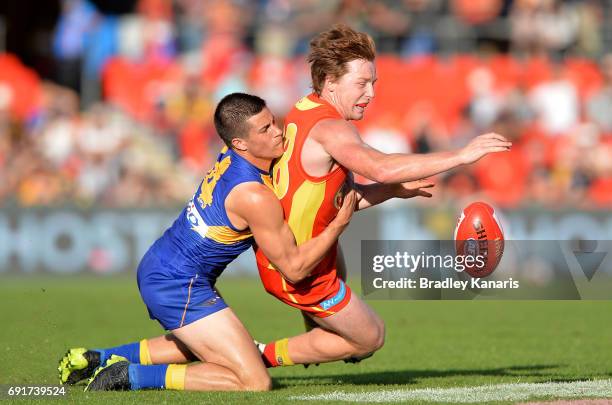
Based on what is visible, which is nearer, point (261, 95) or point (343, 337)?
point (343, 337)

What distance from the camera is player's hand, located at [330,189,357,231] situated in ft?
25.3

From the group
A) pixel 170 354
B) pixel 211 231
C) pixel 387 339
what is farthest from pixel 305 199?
pixel 387 339

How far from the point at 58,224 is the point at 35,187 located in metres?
1.30

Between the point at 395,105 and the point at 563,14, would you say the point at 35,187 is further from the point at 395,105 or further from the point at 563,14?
the point at 563,14

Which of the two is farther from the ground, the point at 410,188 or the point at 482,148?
the point at 482,148

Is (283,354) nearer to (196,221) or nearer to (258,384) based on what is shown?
(258,384)

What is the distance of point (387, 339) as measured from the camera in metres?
12.2

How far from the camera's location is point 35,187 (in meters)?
19.6

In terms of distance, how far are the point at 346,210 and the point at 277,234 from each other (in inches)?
22.0

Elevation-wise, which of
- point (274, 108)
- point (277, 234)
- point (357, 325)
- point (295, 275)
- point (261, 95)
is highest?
point (261, 95)

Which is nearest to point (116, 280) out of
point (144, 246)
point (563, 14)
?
point (144, 246)

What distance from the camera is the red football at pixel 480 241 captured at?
8.00m

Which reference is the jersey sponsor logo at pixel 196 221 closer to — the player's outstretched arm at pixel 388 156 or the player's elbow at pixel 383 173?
the player's outstretched arm at pixel 388 156
